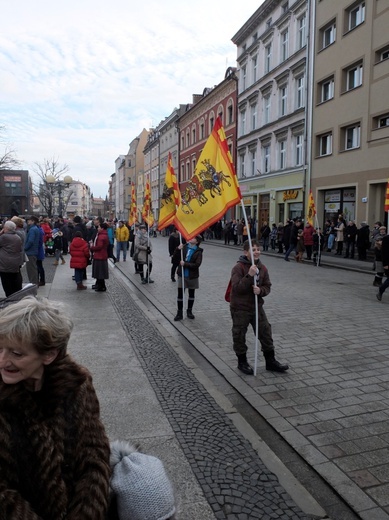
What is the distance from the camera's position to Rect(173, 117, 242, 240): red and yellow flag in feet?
21.1

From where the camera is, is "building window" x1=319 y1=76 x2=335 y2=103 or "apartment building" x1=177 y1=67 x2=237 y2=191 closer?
"building window" x1=319 y1=76 x2=335 y2=103

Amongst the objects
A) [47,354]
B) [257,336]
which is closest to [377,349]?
[257,336]

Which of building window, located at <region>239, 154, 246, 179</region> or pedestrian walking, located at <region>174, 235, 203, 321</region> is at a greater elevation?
building window, located at <region>239, 154, 246, 179</region>

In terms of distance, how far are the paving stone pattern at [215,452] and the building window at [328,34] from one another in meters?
24.4

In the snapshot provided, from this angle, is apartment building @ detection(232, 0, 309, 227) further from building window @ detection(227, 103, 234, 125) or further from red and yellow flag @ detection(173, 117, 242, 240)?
red and yellow flag @ detection(173, 117, 242, 240)

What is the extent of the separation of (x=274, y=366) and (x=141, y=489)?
4212 millimetres

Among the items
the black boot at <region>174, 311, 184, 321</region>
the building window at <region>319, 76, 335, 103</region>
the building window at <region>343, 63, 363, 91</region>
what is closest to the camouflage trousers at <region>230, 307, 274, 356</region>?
the black boot at <region>174, 311, 184, 321</region>

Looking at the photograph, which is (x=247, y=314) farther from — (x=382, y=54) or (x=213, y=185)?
(x=382, y=54)

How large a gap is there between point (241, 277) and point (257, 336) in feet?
2.54

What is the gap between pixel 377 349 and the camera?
21.9ft

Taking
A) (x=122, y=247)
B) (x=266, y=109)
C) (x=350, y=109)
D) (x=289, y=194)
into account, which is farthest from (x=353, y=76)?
(x=122, y=247)

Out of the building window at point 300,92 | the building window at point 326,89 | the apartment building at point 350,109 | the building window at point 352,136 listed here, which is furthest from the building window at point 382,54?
the building window at point 300,92

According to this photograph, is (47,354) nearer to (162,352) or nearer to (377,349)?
(162,352)

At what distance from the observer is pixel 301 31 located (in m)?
28.4
